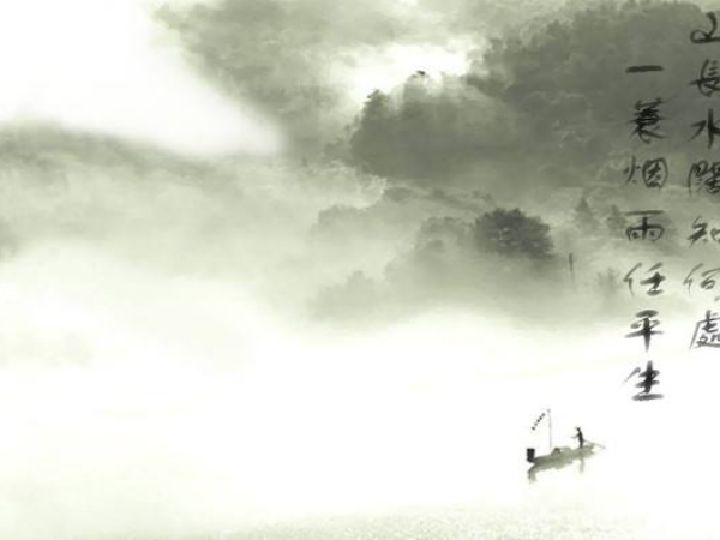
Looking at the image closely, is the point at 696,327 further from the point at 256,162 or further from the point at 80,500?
the point at 80,500

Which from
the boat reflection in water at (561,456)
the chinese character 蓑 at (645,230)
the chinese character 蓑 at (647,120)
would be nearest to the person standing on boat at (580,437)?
the boat reflection in water at (561,456)

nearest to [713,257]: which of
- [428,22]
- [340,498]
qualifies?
[428,22]

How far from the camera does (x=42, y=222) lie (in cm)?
316

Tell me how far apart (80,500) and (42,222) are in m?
0.85

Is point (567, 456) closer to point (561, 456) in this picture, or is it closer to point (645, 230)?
point (561, 456)

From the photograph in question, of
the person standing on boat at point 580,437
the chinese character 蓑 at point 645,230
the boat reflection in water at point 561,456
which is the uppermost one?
the chinese character 蓑 at point 645,230

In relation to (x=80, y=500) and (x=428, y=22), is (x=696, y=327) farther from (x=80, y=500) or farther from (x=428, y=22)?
(x=80, y=500)

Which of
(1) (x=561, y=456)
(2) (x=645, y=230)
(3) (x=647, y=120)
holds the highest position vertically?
(3) (x=647, y=120)

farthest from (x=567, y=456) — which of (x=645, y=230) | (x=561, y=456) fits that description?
(x=645, y=230)

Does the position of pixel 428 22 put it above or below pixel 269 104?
above

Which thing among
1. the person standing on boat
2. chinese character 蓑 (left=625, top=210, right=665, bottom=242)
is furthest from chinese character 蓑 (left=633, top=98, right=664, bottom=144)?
the person standing on boat

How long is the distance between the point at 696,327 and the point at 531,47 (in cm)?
103

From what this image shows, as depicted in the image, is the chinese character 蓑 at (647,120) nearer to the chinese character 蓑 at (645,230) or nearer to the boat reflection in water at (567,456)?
the chinese character 蓑 at (645,230)

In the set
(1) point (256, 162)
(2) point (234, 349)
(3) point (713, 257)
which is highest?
(1) point (256, 162)
